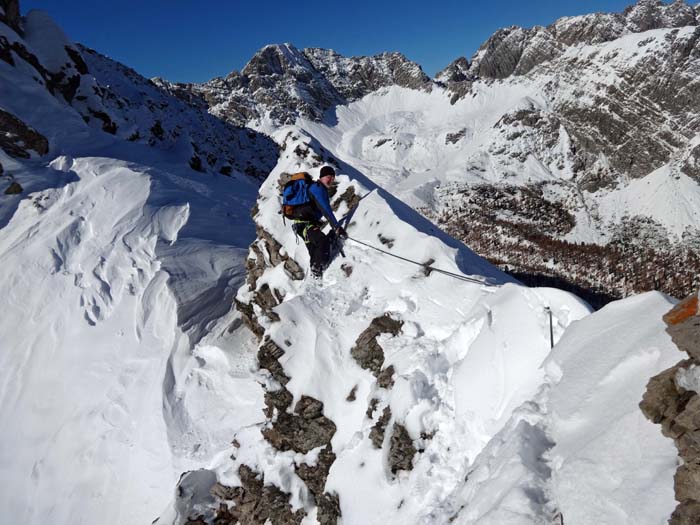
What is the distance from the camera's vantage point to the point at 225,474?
27.1 ft

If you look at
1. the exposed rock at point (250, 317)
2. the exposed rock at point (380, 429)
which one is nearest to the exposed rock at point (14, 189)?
the exposed rock at point (250, 317)

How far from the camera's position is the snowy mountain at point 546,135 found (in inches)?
1368

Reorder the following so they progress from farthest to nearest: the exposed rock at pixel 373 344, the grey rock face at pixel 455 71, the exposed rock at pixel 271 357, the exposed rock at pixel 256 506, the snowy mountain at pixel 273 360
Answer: the grey rock face at pixel 455 71
the exposed rock at pixel 271 357
the exposed rock at pixel 373 344
the exposed rock at pixel 256 506
the snowy mountain at pixel 273 360

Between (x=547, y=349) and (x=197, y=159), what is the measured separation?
2390 centimetres

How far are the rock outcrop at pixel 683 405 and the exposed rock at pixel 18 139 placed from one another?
22.0 metres

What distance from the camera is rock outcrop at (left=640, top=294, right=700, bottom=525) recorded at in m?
2.25

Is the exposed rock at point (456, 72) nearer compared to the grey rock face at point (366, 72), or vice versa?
the exposed rock at point (456, 72)

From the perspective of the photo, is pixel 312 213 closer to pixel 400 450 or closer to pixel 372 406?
pixel 372 406

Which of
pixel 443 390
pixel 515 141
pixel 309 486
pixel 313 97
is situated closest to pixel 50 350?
pixel 309 486

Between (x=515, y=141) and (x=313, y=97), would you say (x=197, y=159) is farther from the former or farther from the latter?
(x=313, y=97)

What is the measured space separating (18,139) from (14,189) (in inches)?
105

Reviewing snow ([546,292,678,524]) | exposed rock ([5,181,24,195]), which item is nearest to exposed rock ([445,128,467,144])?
exposed rock ([5,181,24,195])

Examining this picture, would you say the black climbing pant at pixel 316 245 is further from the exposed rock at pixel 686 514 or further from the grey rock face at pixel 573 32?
the grey rock face at pixel 573 32

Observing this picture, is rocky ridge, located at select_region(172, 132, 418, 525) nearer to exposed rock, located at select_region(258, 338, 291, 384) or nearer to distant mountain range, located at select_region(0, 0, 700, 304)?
exposed rock, located at select_region(258, 338, 291, 384)
